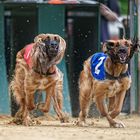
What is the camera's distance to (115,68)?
36.5ft

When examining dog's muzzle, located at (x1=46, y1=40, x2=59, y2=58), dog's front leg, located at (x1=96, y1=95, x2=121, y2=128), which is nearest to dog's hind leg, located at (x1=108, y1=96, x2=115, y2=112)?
dog's front leg, located at (x1=96, y1=95, x2=121, y2=128)

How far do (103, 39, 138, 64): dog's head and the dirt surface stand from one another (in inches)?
33.0

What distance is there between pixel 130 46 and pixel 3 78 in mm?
2757

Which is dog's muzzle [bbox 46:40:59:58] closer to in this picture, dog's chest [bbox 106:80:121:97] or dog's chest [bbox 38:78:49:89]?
dog's chest [bbox 38:78:49:89]

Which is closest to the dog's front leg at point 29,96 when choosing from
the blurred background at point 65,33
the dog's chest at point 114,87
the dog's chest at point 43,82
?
the dog's chest at point 43,82

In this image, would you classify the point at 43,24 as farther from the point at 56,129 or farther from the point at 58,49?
the point at 56,129

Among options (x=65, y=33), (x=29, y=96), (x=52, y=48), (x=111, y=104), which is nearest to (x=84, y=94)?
(x=111, y=104)

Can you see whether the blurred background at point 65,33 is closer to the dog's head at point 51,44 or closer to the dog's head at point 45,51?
the dog's head at point 45,51

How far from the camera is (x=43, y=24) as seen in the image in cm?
1316

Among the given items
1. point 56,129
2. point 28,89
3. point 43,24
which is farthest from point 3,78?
point 56,129

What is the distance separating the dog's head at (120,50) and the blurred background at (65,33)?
2.18 metres

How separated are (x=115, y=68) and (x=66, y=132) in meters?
1.37

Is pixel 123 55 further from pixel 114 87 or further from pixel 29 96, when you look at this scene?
pixel 29 96

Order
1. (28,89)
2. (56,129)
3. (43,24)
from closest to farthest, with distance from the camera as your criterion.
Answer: (56,129) < (28,89) < (43,24)
